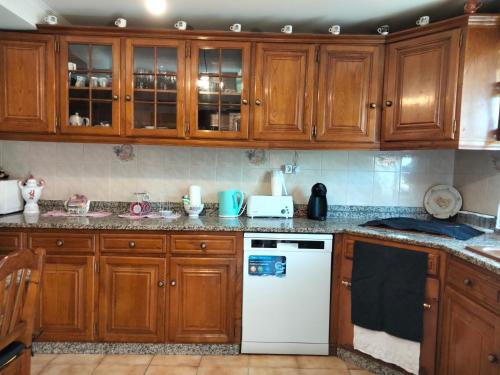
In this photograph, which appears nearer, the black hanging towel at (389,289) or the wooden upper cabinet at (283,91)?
the black hanging towel at (389,289)

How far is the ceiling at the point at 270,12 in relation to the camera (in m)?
2.08

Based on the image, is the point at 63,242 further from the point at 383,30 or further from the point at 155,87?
the point at 383,30

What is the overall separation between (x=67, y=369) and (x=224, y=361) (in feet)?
3.19

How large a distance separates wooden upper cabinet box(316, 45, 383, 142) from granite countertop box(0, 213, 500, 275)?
2.04ft

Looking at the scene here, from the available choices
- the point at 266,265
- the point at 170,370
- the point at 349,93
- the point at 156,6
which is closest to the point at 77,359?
the point at 170,370

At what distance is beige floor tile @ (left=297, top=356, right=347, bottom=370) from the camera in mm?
2121

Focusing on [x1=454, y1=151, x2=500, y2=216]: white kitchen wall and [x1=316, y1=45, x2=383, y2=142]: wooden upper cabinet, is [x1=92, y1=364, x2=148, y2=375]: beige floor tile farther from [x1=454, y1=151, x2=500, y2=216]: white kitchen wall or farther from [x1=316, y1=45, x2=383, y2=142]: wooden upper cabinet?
[x1=454, y1=151, x2=500, y2=216]: white kitchen wall

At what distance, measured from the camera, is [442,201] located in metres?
2.55

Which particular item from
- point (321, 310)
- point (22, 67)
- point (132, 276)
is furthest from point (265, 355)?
point (22, 67)

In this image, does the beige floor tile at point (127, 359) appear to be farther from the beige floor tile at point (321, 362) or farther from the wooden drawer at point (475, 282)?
the wooden drawer at point (475, 282)

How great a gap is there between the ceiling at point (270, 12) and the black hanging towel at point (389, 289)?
59.7 inches

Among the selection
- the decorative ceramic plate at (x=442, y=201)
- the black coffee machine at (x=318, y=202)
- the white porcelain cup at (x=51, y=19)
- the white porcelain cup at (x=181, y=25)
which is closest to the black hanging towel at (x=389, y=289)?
the black coffee machine at (x=318, y=202)

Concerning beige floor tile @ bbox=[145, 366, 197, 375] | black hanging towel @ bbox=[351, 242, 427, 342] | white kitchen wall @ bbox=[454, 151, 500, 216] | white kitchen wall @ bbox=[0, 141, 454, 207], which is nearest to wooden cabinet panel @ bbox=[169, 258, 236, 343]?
beige floor tile @ bbox=[145, 366, 197, 375]

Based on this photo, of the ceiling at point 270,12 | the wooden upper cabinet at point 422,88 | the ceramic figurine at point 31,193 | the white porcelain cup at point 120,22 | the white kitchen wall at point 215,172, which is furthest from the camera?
the white kitchen wall at point 215,172
